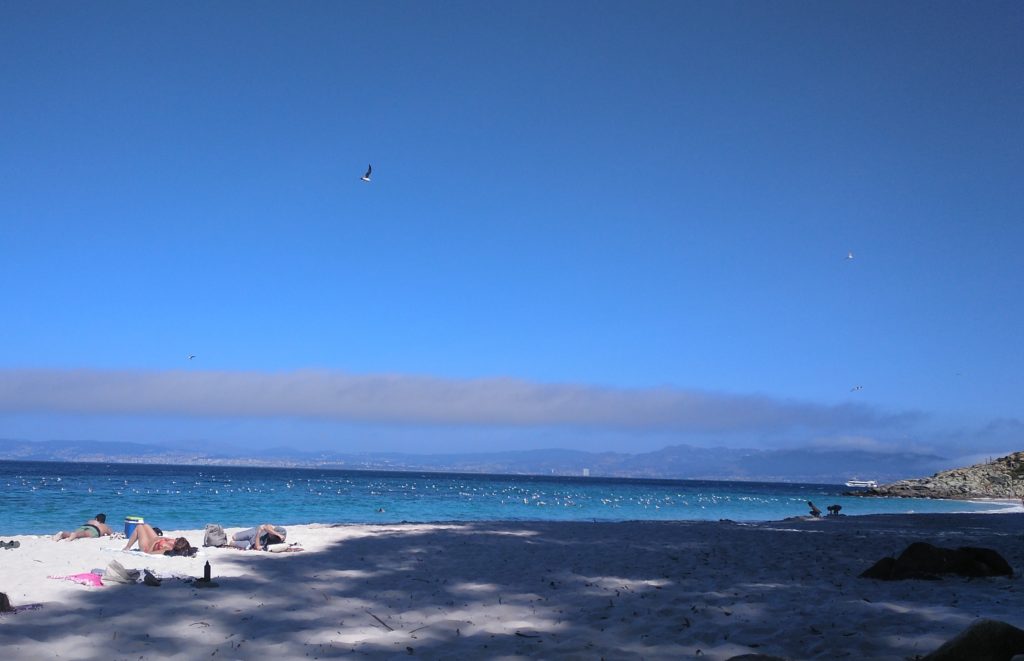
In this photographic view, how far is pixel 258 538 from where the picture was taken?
48.8 ft

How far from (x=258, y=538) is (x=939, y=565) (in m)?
12.7

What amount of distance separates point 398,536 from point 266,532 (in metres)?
4.37

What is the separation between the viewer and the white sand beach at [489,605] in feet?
23.5

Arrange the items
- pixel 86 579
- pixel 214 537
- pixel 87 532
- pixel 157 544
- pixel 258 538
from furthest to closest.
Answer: pixel 87 532 < pixel 258 538 < pixel 214 537 < pixel 157 544 < pixel 86 579

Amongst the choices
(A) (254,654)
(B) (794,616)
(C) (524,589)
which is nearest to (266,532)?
(C) (524,589)

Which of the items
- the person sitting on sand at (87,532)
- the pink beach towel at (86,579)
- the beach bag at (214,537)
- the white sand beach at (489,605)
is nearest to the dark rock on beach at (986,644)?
the white sand beach at (489,605)

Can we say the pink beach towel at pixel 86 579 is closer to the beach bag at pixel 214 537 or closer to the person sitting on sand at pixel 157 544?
the person sitting on sand at pixel 157 544

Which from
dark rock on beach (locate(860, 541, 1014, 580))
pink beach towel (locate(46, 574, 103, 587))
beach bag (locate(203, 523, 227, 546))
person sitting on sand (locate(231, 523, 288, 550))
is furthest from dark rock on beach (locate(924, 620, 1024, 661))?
beach bag (locate(203, 523, 227, 546))

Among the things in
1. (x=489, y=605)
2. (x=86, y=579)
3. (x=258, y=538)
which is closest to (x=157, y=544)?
(x=258, y=538)

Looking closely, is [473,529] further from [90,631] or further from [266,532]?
[90,631]

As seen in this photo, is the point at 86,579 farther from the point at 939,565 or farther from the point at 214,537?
the point at 939,565

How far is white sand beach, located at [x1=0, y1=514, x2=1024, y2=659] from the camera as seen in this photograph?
23.5 feet

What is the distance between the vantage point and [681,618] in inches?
328

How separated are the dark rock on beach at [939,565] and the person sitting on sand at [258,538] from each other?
37.9ft
